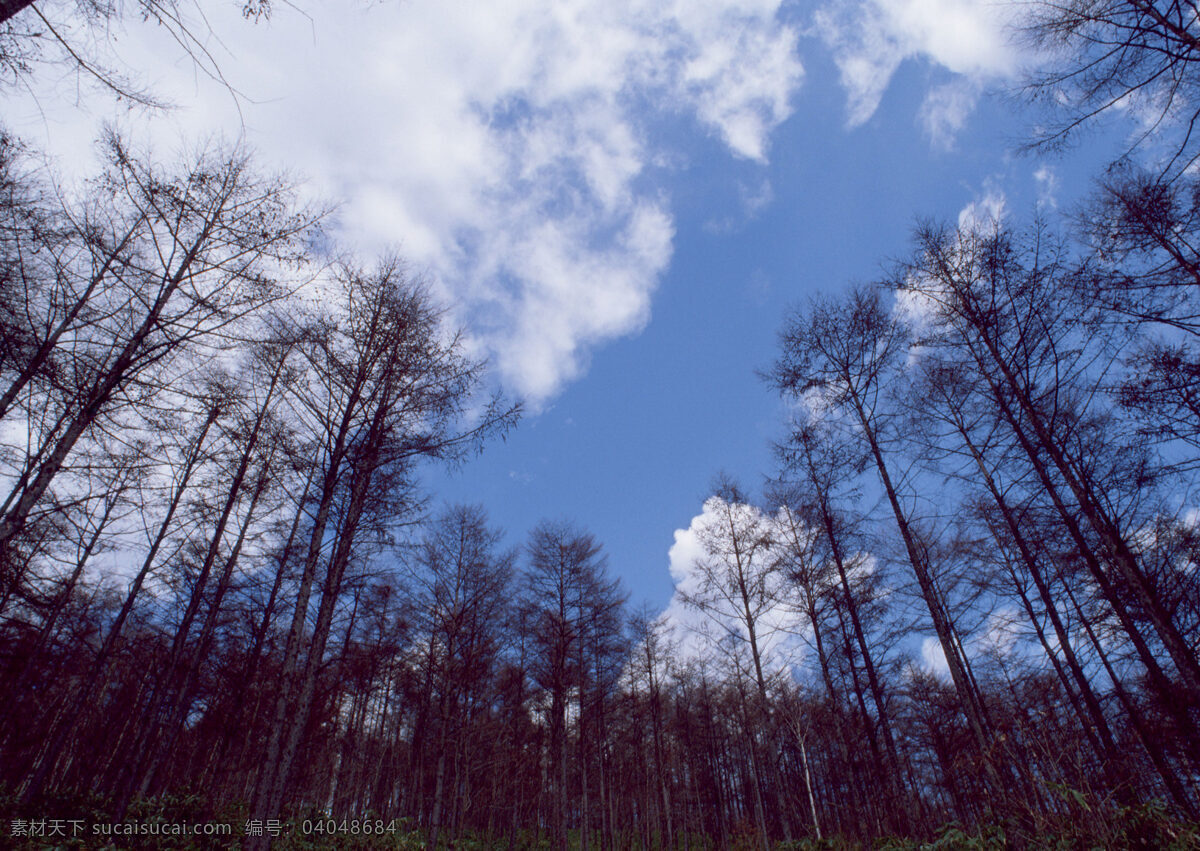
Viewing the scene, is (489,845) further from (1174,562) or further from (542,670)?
(1174,562)

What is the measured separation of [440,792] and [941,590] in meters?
13.5

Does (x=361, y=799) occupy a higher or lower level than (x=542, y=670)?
lower

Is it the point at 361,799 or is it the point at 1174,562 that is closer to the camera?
the point at 1174,562

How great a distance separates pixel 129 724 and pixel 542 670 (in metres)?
14.9

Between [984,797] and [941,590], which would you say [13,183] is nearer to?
[984,797]

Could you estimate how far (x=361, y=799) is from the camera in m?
18.4

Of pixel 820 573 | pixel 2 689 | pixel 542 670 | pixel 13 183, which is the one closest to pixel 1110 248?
pixel 820 573

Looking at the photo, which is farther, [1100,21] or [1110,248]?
[1110,248]

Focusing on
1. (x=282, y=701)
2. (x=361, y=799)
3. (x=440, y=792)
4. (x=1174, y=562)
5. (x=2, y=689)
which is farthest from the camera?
(x=361, y=799)

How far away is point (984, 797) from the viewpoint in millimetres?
5637

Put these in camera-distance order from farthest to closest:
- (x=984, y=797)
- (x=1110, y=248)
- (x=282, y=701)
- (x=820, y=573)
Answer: (x=820, y=573), (x=1110, y=248), (x=984, y=797), (x=282, y=701)

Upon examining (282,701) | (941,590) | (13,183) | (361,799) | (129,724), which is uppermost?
(13,183)

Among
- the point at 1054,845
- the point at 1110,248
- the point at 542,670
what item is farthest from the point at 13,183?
the point at 542,670

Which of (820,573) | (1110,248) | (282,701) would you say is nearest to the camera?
(282,701)
